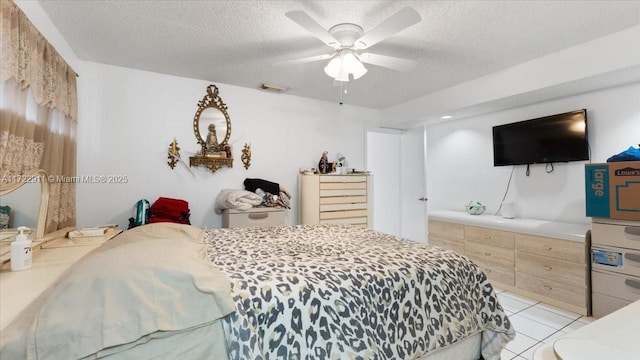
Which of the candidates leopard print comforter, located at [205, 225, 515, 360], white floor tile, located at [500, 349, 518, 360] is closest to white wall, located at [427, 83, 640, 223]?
white floor tile, located at [500, 349, 518, 360]

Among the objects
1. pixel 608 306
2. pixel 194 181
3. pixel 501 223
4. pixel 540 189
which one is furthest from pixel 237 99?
pixel 608 306

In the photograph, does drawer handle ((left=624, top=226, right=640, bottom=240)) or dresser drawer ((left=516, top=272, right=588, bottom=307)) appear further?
dresser drawer ((left=516, top=272, right=588, bottom=307))

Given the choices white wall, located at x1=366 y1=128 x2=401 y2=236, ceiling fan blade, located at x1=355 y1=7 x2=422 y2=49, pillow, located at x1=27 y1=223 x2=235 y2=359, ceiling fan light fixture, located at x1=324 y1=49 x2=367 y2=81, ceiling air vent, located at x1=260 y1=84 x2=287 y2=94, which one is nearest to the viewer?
pillow, located at x1=27 y1=223 x2=235 y2=359

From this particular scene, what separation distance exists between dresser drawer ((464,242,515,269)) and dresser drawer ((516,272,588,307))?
0.54 ft

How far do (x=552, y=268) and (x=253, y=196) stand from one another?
301 cm

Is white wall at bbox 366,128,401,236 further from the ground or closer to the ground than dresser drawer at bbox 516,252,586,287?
further from the ground

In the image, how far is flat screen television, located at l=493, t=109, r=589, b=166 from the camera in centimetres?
278

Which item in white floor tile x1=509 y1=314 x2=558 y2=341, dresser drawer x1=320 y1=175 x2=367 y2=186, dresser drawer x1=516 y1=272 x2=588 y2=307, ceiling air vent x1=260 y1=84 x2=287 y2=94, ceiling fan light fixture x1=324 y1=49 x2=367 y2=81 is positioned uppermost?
ceiling air vent x1=260 y1=84 x2=287 y2=94

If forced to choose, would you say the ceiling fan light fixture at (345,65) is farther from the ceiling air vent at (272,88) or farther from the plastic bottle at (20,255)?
the plastic bottle at (20,255)

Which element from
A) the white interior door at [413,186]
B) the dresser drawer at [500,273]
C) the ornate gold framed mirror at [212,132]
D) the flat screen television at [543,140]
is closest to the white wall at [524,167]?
the flat screen television at [543,140]

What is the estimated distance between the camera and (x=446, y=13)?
1.91 metres

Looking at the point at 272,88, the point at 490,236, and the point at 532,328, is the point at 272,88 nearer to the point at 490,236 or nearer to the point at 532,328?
the point at 490,236

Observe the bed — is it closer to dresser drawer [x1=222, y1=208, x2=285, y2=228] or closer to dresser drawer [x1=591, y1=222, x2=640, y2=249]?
dresser drawer [x1=222, y1=208, x2=285, y2=228]

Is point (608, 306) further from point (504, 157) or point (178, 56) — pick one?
point (178, 56)
